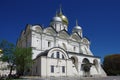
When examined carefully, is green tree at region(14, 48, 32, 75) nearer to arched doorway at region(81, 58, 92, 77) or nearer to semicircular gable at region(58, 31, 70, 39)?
semicircular gable at region(58, 31, 70, 39)

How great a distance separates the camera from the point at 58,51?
45.6 meters

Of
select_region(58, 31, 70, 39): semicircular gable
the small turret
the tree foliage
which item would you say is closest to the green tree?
select_region(58, 31, 70, 39): semicircular gable

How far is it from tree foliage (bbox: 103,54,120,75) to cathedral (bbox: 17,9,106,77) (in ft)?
23.6

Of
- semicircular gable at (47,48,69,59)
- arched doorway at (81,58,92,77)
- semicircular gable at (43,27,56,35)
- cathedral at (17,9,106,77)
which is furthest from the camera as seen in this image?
arched doorway at (81,58,92,77)

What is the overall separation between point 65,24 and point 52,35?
13.8m

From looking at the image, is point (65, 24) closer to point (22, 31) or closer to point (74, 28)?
point (74, 28)

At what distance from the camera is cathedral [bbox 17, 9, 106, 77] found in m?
43.6

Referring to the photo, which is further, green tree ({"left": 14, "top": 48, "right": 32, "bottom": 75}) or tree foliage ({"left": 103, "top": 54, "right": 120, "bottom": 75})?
tree foliage ({"left": 103, "top": 54, "right": 120, "bottom": 75})

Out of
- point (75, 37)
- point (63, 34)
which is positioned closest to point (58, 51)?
point (63, 34)

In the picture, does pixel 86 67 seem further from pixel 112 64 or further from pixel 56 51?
pixel 112 64

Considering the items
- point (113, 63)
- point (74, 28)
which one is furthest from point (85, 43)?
point (113, 63)

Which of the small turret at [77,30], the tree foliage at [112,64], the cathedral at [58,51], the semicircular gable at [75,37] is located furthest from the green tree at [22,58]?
the tree foliage at [112,64]

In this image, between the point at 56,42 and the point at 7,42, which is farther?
the point at 56,42

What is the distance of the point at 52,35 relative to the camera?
53125mm
